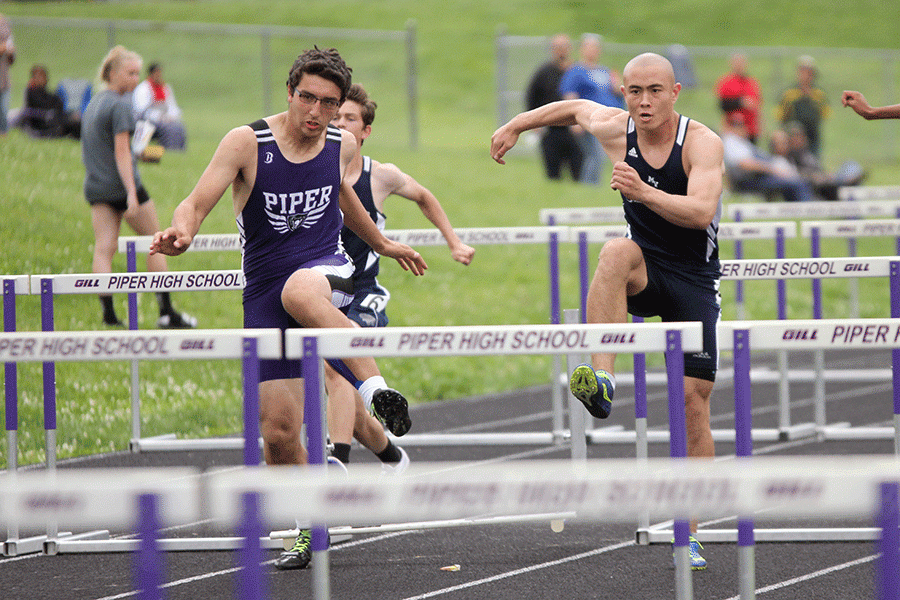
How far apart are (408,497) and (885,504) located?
112cm

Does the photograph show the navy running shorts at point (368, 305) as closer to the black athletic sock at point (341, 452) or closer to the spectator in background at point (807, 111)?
the black athletic sock at point (341, 452)

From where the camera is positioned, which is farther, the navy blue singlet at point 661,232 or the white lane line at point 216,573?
the navy blue singlet at point 661,232

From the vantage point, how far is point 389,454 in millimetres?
6461

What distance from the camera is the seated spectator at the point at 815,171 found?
1970 centimetres

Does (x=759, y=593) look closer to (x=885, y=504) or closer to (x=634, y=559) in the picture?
(x=634, y=559)

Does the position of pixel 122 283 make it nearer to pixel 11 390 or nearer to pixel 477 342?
pixel 11 390

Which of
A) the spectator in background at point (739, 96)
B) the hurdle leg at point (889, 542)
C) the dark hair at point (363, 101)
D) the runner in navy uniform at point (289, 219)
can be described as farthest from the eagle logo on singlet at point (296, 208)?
the spectator in background at point (739, 96)

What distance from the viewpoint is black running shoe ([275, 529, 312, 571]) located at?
5.44 metres

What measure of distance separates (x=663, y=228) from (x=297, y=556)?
2288 mm

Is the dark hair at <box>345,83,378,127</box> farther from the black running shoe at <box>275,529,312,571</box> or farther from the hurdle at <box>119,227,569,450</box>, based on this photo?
the black running shoe at <box>275,529,312,571</box>

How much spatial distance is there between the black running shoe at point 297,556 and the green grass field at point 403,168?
3227mm

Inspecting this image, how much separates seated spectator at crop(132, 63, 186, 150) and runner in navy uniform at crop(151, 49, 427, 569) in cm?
1142

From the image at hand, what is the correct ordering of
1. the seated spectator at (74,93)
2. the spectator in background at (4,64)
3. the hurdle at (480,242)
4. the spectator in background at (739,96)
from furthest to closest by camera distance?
the spectator in background at (739,96) → the seated spectator at (74,93) → the spectator in background at (4,64) → the hurdle at (480,242)

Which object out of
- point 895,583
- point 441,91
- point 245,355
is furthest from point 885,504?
point 441,91
